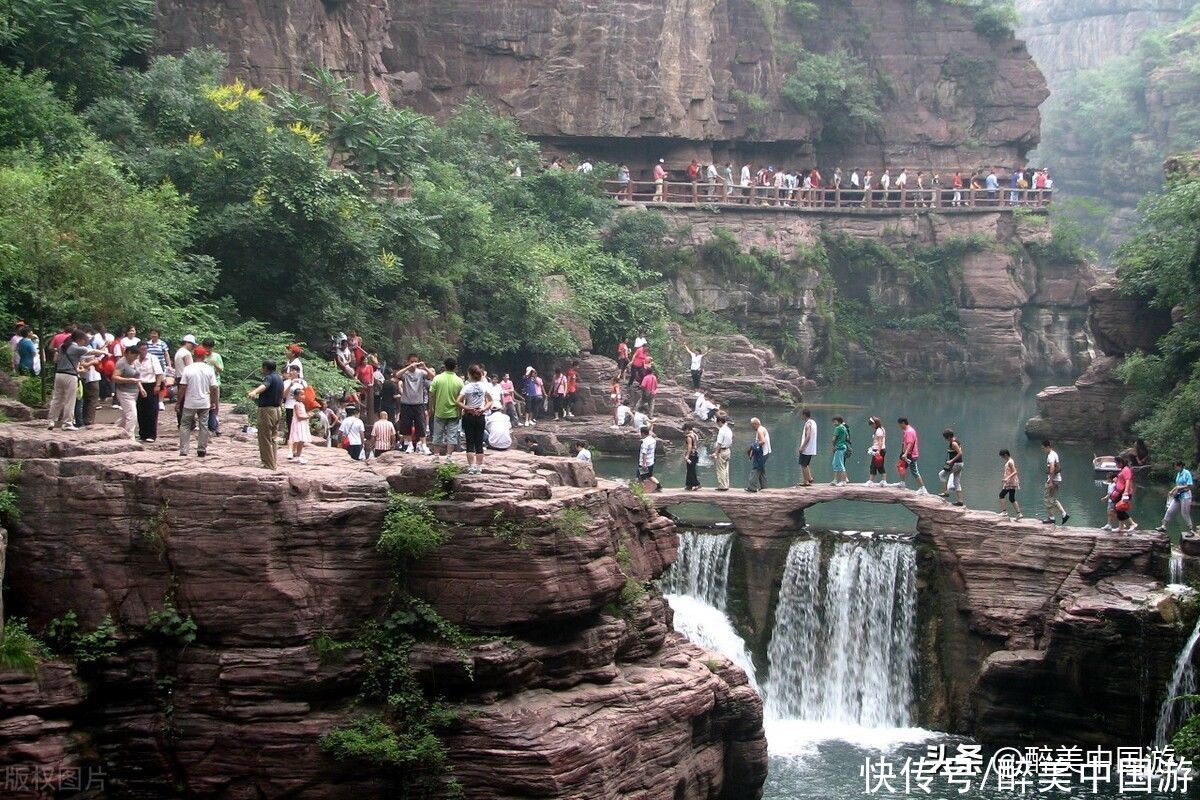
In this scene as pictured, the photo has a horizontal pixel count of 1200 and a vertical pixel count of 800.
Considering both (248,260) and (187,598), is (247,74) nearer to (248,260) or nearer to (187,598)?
(248,260)

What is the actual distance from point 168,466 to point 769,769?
387 inches

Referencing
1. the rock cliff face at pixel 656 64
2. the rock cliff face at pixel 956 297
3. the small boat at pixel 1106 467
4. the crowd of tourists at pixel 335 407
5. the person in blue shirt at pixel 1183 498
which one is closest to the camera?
the crowd of tourists at pixel 335 407

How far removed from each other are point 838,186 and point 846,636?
102 ft

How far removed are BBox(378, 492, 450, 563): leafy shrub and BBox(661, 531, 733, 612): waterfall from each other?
9632 mm

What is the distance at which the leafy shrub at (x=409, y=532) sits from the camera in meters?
19.0

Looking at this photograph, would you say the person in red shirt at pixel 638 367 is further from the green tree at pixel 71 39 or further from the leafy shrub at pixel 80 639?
the leafy shrub at pixel 80 639

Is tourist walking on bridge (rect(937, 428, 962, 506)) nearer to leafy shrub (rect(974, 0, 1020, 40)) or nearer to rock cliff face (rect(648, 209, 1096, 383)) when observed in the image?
rock cliff face (rect(648, 209, 1096, 383))

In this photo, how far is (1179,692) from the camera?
23.5 m

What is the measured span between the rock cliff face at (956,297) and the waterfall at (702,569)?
26127mm

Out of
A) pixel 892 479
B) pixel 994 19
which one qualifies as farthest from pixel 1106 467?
pixel 994 19

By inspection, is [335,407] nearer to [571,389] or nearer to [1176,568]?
[571,389]

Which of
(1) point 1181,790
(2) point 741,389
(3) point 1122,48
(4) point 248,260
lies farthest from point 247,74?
(3) point 1122,48

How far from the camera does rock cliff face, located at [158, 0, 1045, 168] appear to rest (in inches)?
1681

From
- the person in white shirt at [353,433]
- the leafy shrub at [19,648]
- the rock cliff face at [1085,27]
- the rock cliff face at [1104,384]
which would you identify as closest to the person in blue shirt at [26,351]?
the person in white shirt at [353,433]
